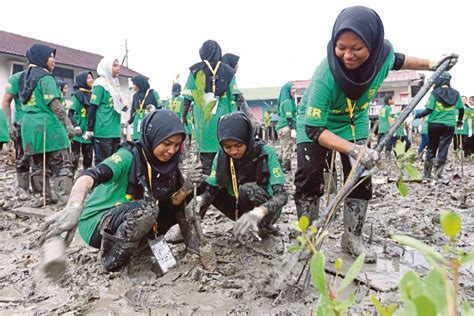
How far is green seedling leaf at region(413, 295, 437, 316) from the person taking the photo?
1.48 feet

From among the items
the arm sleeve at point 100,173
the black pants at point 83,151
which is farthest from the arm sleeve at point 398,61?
the black pants at point 83,151

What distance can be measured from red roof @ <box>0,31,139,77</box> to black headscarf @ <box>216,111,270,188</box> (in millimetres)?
16272

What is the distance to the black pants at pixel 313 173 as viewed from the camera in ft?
9.07

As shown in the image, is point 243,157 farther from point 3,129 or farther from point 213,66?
point 3,129

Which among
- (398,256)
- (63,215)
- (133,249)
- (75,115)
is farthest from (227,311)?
(75,115)

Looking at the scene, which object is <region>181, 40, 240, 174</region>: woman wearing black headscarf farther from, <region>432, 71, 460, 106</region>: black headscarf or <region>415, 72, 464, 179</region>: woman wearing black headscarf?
<region>432, 71, 460, 106</region>: black headscarf

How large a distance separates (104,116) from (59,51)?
16534 mm

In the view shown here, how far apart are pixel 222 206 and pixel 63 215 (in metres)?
1.57

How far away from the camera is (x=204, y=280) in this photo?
2.42 m

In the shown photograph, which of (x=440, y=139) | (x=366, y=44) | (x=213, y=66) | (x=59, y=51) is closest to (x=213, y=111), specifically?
(x=213, y=66)

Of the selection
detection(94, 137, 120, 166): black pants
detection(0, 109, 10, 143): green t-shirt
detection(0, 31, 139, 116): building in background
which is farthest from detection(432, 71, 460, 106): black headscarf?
detection(0, 31, 139, 116): building in background

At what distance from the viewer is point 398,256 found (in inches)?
112

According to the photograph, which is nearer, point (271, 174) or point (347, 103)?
point (347, 103)

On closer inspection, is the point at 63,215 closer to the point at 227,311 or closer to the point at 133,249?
the point at 133,249
